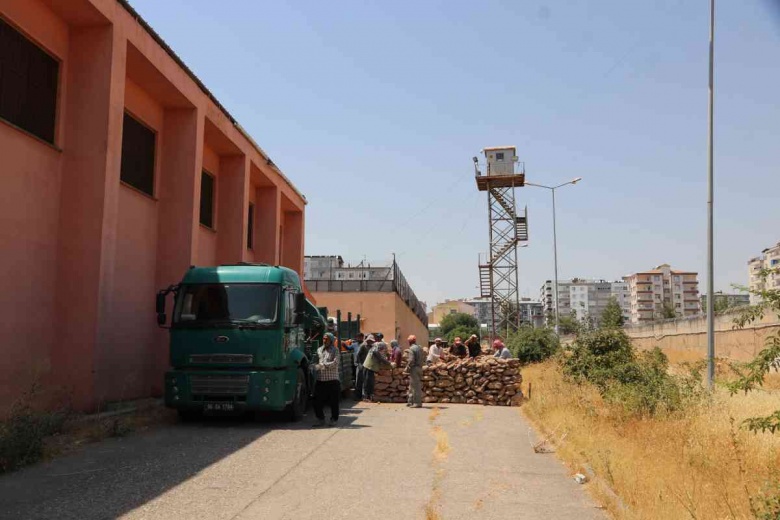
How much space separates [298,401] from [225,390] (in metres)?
1.76

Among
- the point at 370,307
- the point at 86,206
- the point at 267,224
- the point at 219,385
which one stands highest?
the point at 267,224

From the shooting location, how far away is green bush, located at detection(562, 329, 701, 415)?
12.6 metres

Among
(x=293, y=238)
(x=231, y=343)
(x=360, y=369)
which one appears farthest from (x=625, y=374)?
(x=293, y=238)

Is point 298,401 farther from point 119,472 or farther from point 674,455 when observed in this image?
point 674,455

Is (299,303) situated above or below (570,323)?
above

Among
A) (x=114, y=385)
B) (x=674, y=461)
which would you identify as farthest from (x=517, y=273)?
(x=674, y=461)

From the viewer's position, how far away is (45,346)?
1280 cm

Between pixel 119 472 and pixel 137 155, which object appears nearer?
pixel 119 472

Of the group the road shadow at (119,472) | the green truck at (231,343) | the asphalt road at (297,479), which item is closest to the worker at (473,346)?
the asphalt road at (297,479)

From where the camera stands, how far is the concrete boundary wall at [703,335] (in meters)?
28.6

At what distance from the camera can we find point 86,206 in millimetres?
13227

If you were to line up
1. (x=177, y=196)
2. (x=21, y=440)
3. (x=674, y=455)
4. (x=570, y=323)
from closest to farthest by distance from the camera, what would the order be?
(x=21, y=440) < (x=674, y=455) < (x=177, y=196) < (x=570, y=323)

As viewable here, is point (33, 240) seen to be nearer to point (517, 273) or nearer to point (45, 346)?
point (45, 346)

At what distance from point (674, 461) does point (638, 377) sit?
6763mm
